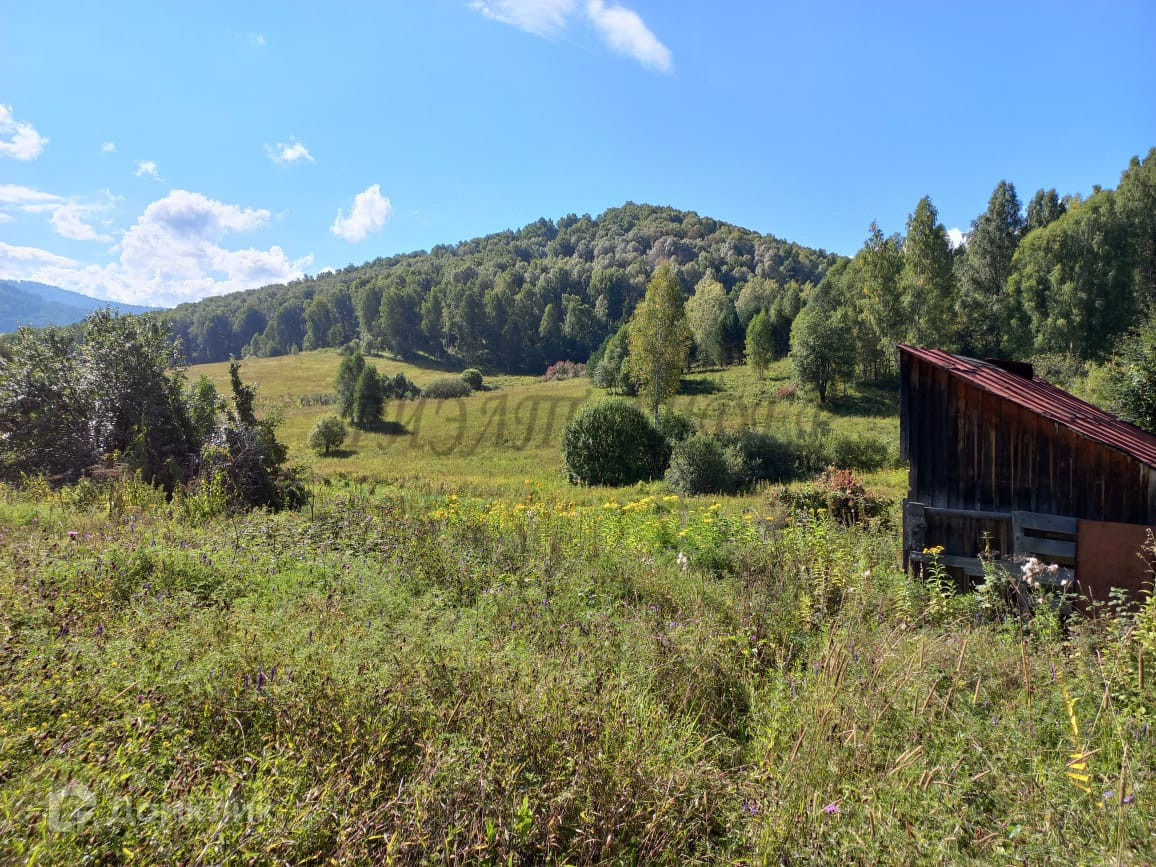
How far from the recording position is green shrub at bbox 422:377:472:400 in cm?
5546

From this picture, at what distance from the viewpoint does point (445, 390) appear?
56.0 m

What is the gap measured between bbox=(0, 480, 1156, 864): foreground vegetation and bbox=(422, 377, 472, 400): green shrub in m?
51.6

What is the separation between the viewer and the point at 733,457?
23172mm

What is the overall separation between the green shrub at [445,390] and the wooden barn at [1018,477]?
5057 cm

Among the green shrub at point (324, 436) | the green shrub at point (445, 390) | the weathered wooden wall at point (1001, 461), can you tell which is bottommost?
the green shrub at point (324, 436)

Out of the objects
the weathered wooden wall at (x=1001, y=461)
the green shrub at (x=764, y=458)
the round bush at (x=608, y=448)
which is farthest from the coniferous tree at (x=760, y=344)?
the weathered wooden wall at (x=1001, y=461)

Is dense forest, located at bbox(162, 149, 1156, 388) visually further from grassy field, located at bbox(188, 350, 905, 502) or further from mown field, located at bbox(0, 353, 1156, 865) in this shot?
mown field, located at bbox(0, 353, 1156, 865)

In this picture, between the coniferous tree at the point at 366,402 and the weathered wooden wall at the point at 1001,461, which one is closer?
the weathered wooden wall at the point at 1001,461

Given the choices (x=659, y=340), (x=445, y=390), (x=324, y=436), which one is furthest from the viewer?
(x=445, y=390)

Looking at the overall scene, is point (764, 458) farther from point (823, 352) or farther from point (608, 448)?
point (823, 352)

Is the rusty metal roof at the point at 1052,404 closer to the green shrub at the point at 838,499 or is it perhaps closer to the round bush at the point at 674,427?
the green shrub at the point at 838,499

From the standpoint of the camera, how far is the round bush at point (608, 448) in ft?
83.7

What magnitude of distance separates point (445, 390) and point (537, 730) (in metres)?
55.3

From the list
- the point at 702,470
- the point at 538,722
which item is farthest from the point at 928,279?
the point at 538,722
